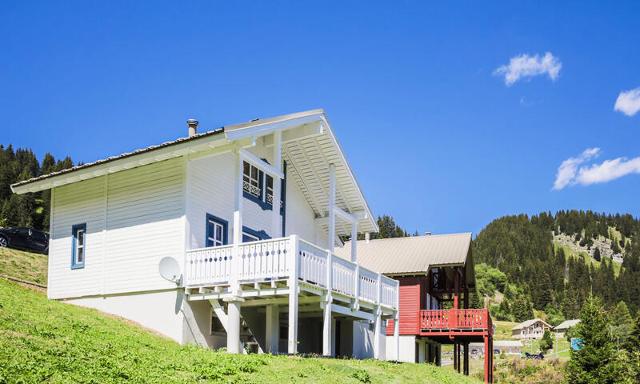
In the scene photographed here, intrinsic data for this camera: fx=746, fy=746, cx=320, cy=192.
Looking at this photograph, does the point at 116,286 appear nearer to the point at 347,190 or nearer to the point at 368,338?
the point at 347,190

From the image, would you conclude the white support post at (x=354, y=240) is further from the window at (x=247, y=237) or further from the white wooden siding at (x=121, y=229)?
the white wooden siding at (x=121, y=229)

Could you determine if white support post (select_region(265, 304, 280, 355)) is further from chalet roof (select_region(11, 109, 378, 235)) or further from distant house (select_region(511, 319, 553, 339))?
distant house (select_region(511, 319, 553, 339))

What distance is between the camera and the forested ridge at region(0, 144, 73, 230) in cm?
6775

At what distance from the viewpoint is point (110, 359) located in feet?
44.3

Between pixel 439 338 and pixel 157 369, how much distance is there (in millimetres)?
28982

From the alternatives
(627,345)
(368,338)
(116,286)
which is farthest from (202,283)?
(627,345)

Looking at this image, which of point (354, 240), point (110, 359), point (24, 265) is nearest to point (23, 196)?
point (24, 265)

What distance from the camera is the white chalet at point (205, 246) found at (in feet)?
67.1

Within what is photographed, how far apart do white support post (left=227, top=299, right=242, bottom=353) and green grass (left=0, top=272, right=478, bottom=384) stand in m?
1.66

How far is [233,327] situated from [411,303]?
19.0 meters

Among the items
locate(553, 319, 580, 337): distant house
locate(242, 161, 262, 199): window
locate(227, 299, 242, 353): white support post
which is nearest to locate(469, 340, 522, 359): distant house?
locate(553, 319, 580, 337): distant house

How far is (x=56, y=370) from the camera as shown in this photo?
1172 centimetres

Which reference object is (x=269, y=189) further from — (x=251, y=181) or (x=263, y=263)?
(x=263, y=263)

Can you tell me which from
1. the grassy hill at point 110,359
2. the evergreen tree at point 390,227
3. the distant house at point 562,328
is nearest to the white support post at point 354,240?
the grassy hill at point 110,359
